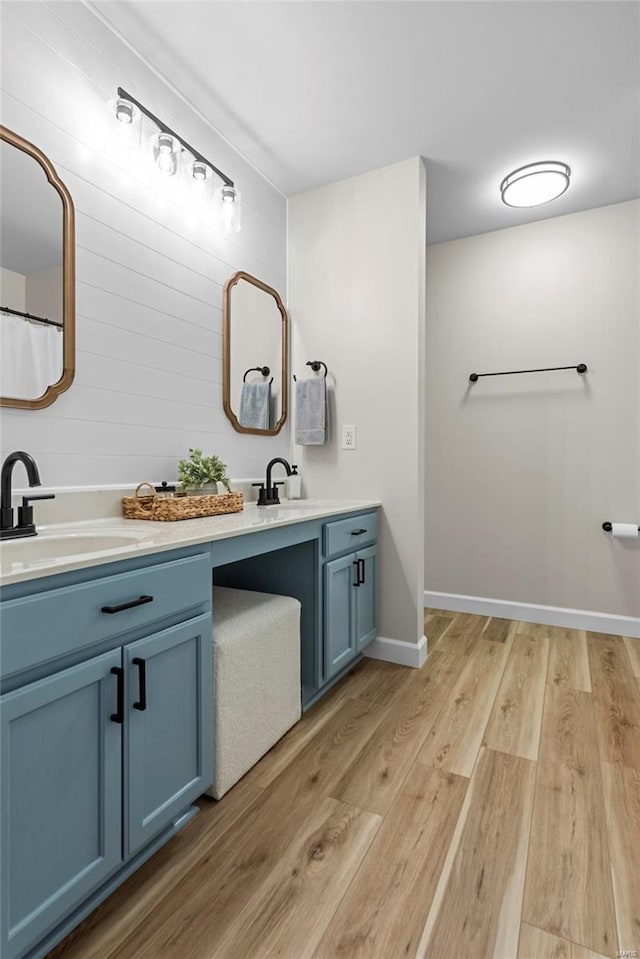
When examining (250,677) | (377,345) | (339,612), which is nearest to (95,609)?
(250,677)

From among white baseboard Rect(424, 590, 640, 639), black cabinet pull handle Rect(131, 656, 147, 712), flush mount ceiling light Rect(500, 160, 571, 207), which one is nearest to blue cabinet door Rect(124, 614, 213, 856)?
black cabinet pull handle Rect(131, 656, 147, 712)

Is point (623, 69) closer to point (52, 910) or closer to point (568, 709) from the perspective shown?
point (568, 709)

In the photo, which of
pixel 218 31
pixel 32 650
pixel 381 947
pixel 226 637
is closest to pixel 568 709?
pixel 381 947

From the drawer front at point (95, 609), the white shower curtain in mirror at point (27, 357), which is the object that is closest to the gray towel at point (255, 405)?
the white shower curtain in mirror at point (27, 357)

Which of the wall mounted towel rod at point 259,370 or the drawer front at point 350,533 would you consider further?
the wall mounted towel rod at point 259,370

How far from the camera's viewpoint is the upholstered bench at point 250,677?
1.41m

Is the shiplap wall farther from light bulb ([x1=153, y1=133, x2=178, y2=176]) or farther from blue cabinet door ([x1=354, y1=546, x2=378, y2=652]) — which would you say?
blue cabinet door ([x1=354, y1=546, x2=378, y2=652])

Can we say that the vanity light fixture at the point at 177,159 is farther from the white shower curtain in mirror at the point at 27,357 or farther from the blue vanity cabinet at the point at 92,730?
the blue vanity cabinet at the point at 92,730

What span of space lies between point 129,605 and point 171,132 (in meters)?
1.82

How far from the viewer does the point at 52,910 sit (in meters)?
0.91

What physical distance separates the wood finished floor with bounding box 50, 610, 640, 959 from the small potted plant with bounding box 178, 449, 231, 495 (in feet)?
3.27

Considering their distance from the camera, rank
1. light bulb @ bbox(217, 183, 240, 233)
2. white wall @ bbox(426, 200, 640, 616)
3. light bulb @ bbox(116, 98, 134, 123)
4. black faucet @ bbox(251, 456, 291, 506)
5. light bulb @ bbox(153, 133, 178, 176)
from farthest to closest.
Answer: white wall @ bbox(426, 200, 640, 616), black faucet @ bbox(251, 456, 291, 506), light bulb @ bbox(217, 183, 240, 233), light bulb @ bbox(153, 133, 178, 176), light bulb @ bbox(116, 98, 134, 123)

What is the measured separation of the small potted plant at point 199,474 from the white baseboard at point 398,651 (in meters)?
1.22

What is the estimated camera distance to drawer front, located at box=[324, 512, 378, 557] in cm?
200
